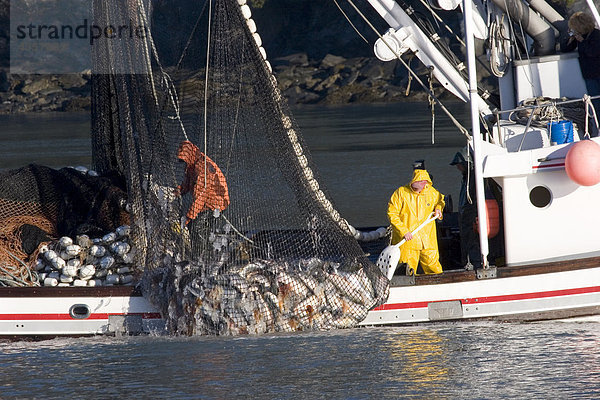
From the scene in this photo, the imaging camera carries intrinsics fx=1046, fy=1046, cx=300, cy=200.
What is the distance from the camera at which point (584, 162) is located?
9234 mm

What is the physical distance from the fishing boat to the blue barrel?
19mm

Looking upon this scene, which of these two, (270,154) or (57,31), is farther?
(57,31)

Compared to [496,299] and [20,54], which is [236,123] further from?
[20,54]

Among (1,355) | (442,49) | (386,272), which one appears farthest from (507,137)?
(1,355)

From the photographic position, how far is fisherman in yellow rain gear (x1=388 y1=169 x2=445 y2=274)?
10031 millimetres

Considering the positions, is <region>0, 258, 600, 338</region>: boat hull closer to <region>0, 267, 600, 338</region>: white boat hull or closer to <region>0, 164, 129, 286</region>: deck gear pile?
<region>0, 267, 600, 338</region>: white boat hull

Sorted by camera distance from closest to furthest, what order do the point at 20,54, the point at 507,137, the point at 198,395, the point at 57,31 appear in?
1. the point at 198,395
2. the point at 507,137
3. the point at 57,31
4. the point at 20,54

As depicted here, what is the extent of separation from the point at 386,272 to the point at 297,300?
873 mm

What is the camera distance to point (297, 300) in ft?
31.7

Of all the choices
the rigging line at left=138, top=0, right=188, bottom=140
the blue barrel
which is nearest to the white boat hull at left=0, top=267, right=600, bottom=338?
A: the blue barrel

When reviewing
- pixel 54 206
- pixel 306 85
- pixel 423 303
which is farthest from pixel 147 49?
pixel 306 85

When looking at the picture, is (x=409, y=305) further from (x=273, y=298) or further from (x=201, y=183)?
(x=201, y=183)

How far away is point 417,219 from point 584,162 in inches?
66.1

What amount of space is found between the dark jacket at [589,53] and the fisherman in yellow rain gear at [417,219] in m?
1.95
